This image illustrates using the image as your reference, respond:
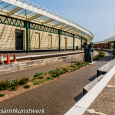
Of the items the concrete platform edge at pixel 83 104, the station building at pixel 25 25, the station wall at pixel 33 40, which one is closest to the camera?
the concrete platform edge at pixel 83 104

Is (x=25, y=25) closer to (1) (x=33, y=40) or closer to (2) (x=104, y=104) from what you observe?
(1) (x=33, y=40)

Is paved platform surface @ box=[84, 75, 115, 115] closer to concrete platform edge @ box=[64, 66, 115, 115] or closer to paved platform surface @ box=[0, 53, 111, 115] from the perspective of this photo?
concrete platform edge @ box=[64, 66, 115, 115]

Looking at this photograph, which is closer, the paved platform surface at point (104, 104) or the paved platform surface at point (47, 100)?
the paved platform surface at point (104, 104)

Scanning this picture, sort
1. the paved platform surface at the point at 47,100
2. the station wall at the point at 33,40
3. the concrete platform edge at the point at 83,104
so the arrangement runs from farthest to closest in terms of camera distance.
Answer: the station wall at the point at 33,40, the paved platform surface at the point at 47,100, the concrete platform edge at the point at 83,104

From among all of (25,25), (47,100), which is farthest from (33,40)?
(47,100)

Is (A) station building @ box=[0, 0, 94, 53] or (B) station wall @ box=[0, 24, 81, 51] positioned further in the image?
(B) station wall @ box=[0, 24, 81, 51]

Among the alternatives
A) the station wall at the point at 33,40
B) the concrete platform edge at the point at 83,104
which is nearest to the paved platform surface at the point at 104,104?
the concrete platform edge at the point at 83,104

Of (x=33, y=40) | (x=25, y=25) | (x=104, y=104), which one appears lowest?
(x=104, y=104)

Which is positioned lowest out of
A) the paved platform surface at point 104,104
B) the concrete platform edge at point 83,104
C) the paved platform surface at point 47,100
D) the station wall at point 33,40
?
the paved platform surface at point 47,100

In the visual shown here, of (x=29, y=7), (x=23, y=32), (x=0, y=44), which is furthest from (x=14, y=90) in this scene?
(x=23, y=32)

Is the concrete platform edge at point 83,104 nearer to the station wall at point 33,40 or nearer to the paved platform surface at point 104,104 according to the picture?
the paved platform surface at point 104,104

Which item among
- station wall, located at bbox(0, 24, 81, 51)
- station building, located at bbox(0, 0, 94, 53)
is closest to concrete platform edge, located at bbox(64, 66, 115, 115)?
station building, located at bbox(0, 0, 94, 53)

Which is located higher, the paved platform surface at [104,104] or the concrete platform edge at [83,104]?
the concrete platform edge at [83,104]

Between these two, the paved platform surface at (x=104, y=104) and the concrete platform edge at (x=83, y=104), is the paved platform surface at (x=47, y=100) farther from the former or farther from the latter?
the paved platform surface at (x=104, y=104)
